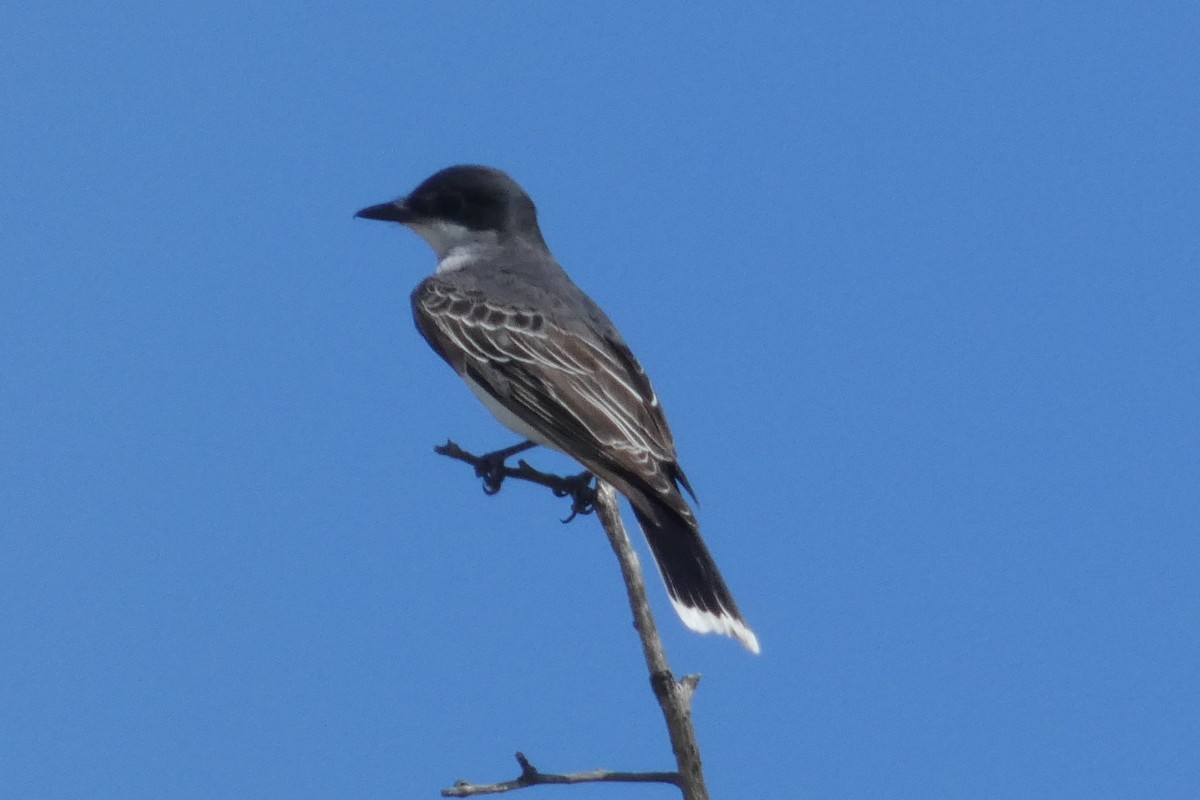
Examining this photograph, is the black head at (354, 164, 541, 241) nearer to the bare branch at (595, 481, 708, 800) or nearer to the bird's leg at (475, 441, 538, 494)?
the bird's leg at (475, 441, 538, 494)

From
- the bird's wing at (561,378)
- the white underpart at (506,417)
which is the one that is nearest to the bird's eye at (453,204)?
the bird's wing at (561,378)

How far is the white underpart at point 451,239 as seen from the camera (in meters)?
10.1

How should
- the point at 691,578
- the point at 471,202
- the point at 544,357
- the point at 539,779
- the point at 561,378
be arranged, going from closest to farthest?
1. the point at 539,779
2. the point at 691,578
3. the point at 561,378
4. the point at 544,357
5. the point at 471,202

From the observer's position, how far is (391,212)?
34.1 feet

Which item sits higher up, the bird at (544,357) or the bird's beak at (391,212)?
the bird's beak at (391,212)

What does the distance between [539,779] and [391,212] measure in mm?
6352

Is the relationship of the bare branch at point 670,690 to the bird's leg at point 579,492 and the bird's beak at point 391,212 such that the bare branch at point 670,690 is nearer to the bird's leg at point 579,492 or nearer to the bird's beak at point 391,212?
the bird's leg at point 579,492

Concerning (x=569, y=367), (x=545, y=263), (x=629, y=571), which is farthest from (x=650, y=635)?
(x=545, y=263)

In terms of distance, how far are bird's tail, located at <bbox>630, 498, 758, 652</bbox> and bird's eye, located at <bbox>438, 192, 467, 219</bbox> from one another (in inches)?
152

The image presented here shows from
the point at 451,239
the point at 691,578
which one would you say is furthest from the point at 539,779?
the point at 451,239

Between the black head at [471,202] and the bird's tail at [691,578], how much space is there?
3.76m

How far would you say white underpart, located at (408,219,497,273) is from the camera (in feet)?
33.2

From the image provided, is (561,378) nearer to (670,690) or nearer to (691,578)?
(691,578)

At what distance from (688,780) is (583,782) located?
1.09 feet
